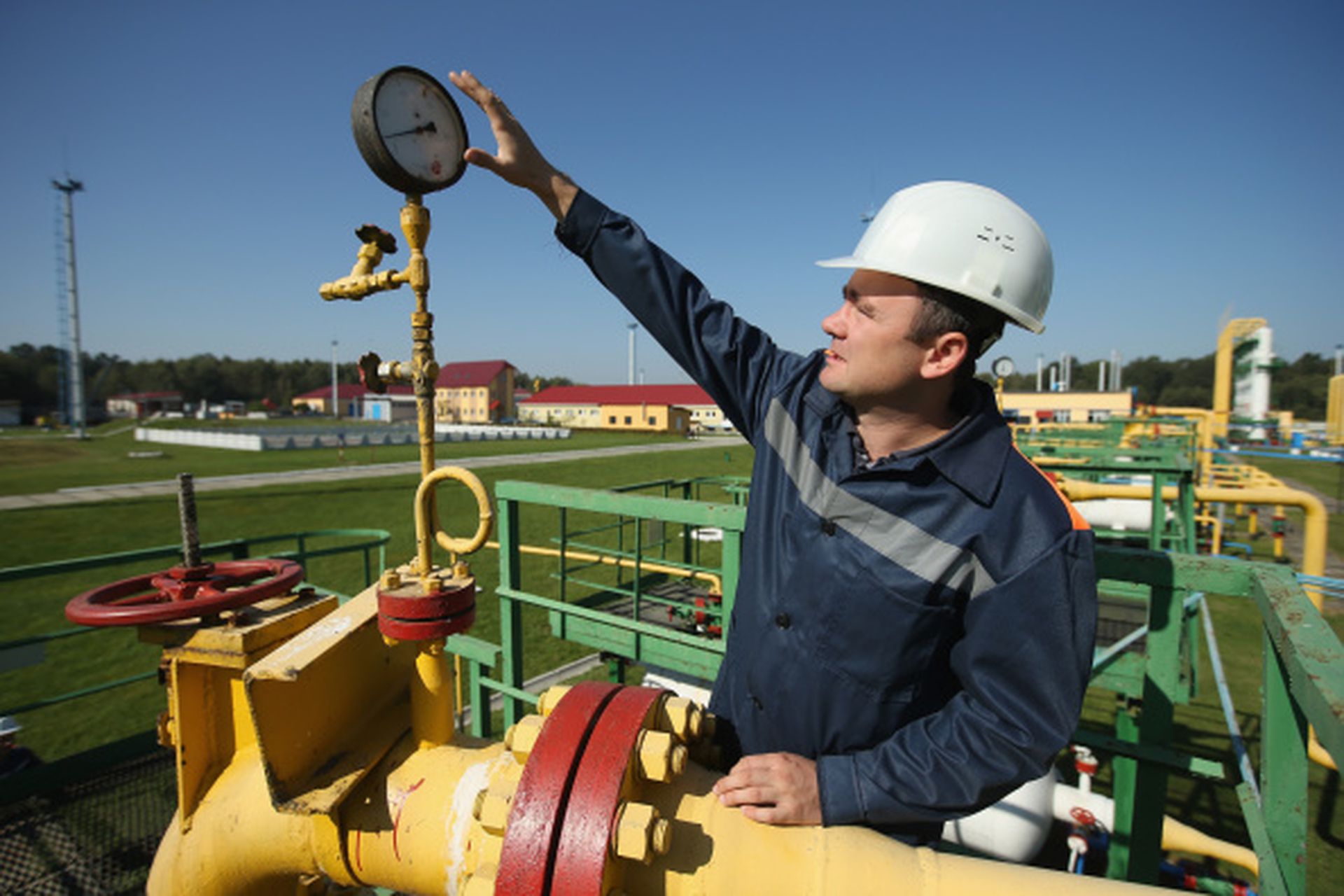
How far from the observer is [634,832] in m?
0.86

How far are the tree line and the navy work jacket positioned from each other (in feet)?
175

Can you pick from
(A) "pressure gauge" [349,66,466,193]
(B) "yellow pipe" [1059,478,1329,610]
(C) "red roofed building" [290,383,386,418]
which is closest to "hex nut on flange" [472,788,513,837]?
(A) "pressure gauge" [349,66,466,193]

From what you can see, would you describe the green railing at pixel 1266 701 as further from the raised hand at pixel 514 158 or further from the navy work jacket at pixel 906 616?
the raised hand at pixel 514 158

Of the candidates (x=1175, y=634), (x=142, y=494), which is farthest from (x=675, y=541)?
(x=142, y=494)

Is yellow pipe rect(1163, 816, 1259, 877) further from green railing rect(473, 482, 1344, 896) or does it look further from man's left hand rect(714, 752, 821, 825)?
man's left hand rect(714, 752, 821, 825)

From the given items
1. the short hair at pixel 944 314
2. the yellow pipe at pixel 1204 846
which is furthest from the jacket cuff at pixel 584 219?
the yellow pipe at pixel 1204 846

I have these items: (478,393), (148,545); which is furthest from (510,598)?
(478,393)

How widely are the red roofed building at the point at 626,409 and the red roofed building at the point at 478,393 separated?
2.69 m

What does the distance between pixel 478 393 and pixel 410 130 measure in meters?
59.6

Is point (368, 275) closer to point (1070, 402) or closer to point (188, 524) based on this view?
point (188, 524)

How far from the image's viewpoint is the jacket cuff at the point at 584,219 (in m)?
1.46

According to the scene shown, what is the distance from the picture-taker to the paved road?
1547cm

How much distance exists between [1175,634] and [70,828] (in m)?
4.42

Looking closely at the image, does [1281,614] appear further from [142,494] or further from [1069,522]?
[142,494]
